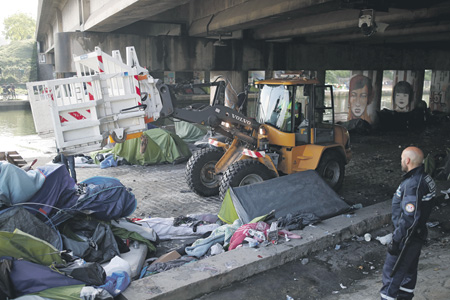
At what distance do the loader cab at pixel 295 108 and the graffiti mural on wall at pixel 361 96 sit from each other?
13.1 meters

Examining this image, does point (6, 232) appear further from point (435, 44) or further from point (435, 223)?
point (435, 44)

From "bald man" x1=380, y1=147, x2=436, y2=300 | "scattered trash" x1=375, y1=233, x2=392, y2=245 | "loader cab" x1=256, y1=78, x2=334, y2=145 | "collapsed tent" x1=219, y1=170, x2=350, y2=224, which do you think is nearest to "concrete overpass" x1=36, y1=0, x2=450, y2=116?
"loader cab" x1=256, y1=78, x2=334, y2=145

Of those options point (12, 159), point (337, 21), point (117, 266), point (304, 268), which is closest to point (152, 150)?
point (12, 159)

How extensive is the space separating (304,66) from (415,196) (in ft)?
39.9

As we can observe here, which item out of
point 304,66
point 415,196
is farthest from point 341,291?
point 304,66

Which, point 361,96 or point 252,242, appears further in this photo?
point 361,96

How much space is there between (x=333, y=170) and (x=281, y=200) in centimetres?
275

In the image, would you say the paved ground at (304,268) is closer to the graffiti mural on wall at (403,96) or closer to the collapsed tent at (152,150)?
the collapsed tent at (152,150)

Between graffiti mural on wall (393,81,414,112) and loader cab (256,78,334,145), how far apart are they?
17125 mm

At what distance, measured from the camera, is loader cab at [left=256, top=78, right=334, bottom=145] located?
27.1 feet

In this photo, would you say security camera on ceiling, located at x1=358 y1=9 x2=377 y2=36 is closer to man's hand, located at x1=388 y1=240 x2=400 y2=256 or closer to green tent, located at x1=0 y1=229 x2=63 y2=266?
man's hand, located at x1=388 y1=240 x2=400 y2=256

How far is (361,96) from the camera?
21.1m

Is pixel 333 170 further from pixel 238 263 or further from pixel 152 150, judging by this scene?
pixel 152 150

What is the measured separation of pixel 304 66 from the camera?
1577 cm
